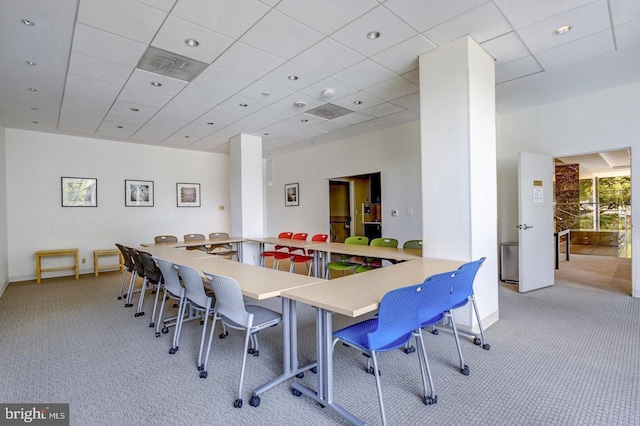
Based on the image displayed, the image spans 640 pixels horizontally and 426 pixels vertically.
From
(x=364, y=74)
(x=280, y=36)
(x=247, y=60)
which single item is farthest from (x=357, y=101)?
(x=280, y=36)

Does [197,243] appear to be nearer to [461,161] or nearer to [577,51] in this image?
[461,161]

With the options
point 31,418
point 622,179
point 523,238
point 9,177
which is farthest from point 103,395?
point 622,179

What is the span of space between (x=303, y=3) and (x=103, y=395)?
132 inches

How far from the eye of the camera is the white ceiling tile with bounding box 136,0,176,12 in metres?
2.54

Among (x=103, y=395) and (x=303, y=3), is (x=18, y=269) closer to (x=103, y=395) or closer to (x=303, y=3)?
(x=103, y=395)

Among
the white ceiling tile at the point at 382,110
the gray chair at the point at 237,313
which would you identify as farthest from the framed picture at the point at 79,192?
the gray chair at the point at 237,313

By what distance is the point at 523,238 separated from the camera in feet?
15.5

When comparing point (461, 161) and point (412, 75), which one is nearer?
point (461, 161)

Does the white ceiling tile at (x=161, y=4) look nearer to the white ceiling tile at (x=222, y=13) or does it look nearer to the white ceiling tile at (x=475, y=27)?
the white ceiling tile at (x=222, y=13)

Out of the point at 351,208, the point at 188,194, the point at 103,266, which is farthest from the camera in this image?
the point at 351,208

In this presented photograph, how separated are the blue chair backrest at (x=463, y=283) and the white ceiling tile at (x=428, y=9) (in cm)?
216

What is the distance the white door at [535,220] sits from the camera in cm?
474

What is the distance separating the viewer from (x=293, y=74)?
3.91m

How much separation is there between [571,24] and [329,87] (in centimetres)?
262
